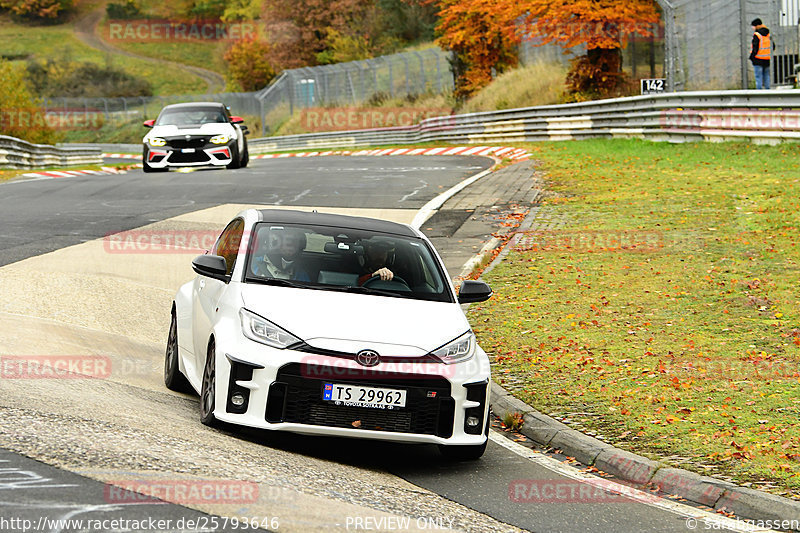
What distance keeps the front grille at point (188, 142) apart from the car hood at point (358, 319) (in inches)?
781

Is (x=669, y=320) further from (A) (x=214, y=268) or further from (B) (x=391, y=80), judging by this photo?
(B) (x=391, y=80)

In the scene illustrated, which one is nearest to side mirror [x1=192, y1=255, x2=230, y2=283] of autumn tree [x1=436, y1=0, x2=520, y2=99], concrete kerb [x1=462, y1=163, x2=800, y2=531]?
concrete kerb [x1=462, y1=163, x2=800, y2=531]

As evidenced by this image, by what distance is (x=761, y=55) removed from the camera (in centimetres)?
2683

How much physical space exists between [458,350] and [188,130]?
68.0 ft

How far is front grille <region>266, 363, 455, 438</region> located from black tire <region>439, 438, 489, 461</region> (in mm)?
340

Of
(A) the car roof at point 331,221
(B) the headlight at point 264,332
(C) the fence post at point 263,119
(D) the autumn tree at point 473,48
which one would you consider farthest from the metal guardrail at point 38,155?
(B) the headlight at point 264,332

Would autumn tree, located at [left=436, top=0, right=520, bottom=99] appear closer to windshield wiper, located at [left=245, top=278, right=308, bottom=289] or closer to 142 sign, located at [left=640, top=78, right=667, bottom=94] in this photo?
142 sign, located at [left=640, top=78, right=667, bottom=94]

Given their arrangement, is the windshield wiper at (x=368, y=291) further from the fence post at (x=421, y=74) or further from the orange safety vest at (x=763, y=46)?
the fence post at (x=421, y=74)

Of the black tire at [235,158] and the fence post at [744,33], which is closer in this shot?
the black tire at [235,158]

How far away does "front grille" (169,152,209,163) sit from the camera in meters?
27.2

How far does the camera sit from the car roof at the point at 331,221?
8646 millimetres

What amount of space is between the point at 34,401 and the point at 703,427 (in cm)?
462

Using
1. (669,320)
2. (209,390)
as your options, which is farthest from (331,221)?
(669,320)

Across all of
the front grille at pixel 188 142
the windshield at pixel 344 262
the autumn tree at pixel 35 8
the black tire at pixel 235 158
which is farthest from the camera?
the autumn tree at pixel 35 8
